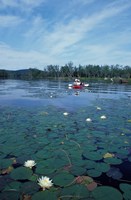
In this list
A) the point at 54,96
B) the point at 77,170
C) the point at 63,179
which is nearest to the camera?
the point at 63,179

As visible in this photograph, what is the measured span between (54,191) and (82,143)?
8.14ft

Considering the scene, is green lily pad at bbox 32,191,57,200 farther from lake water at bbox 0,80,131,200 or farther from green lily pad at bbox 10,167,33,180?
green lily pad at bbox 10,167,33,180

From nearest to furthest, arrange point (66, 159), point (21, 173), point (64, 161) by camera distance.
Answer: point (21, 173), point (64, 161), point (66, 159)

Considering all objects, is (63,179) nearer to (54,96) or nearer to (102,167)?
(102,167)

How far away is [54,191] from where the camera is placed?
328cm

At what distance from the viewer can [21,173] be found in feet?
12.6

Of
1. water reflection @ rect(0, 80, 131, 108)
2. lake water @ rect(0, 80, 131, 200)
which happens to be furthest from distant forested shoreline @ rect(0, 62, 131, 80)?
lake water @ rect(0, 80, 131, 200)

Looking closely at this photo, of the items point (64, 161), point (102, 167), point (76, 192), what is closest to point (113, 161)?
point (102, 167)

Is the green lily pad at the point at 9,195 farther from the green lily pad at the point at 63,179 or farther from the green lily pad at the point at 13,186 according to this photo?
the green lily pad at the point at 63,179

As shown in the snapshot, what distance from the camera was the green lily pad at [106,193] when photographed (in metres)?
3.12

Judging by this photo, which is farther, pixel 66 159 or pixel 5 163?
pixel 66 159

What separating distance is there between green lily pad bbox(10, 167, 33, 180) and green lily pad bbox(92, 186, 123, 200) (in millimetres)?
1255

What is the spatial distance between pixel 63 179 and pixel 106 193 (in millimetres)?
808

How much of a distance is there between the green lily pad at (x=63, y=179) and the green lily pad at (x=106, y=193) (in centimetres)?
52
